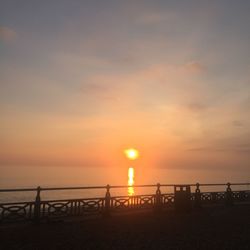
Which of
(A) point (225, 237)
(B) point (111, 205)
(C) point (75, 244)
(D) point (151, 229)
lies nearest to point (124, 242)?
(C) point (75, 244)

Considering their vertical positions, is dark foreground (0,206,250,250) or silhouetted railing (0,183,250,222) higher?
silhouetted railing (0,183,250,222)

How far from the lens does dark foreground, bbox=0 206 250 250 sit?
1211 cm

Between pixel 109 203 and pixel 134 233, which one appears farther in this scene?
pixel 109 203

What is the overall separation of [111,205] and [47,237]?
6.98m

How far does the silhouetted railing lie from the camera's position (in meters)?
16.3

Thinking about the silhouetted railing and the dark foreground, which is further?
the silhouetted railing

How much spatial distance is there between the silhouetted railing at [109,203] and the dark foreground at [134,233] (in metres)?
0.87

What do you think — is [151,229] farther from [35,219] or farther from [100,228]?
[35,219]

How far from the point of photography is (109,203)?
1945 centimetres

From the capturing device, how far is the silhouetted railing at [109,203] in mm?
16344

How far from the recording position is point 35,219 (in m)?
16.3

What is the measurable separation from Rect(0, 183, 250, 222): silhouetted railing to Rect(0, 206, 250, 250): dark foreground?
87 cm

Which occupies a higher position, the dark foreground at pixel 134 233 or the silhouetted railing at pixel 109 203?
the silhouetted railing at pixel 109 203

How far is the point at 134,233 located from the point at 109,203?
5362 millimetres
